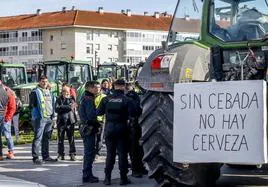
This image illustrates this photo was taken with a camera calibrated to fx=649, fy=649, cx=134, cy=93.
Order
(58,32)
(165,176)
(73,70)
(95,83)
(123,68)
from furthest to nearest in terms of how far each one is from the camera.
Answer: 1. (58,32)
2. (123,68)
3. (73,70)
4. (95,83)
5. (165,176)

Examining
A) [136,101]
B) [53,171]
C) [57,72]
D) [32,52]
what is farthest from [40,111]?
[32,52]

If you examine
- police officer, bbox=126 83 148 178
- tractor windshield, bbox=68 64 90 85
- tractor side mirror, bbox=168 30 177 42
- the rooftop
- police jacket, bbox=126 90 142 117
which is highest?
the rooftop

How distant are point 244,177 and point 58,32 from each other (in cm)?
11072

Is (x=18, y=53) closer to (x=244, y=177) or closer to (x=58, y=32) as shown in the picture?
Result: (x=58, y=32)

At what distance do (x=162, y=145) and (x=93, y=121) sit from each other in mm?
4060

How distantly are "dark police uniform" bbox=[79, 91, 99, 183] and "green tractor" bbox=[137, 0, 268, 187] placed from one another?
3.54 meters

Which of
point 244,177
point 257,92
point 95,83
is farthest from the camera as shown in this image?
point 95,83

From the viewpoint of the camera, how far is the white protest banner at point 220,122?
6945mm

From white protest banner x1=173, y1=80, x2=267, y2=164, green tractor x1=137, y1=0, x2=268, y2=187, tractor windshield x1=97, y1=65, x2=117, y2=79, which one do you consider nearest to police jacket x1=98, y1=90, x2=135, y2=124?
green tractor x1=137, y1=0, x2=268, y2=187

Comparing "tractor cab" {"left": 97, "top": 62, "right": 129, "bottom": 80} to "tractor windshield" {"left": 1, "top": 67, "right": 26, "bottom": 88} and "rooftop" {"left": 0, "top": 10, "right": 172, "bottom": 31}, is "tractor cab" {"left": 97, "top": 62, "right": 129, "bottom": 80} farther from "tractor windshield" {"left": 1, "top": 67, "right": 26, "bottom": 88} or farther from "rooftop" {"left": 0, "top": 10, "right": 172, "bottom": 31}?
"rooftop" {"left": 0, "top": 10, "right": 172, "bottom": 31}

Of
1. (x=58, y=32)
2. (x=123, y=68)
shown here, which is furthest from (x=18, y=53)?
(x=123, y=68)

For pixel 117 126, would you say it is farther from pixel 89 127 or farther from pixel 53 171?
pixel 53 171

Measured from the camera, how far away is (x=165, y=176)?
25.9ft

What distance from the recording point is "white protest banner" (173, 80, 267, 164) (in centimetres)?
695
